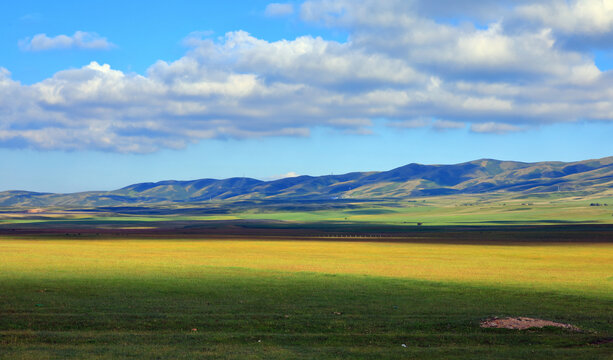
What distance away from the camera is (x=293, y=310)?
31.5 m

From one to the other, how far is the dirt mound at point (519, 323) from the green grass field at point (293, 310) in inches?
23.7

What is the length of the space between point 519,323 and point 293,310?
11392mm

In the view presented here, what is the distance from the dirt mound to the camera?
26.3 metres

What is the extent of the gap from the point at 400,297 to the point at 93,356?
21077mm

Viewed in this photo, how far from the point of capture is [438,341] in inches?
950

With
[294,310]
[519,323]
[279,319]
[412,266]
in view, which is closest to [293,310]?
[294,310]

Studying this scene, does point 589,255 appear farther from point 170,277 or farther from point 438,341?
point 438,341

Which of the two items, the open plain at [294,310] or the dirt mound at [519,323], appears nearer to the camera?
the open plain at [294,310]

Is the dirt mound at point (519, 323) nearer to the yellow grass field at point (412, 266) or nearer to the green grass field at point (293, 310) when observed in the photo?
the green grass field at point (293, 310)

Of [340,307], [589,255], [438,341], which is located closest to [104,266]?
[340,307]

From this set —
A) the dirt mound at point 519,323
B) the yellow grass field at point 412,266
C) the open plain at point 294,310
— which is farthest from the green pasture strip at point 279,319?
the yellow grass field at point 412,266

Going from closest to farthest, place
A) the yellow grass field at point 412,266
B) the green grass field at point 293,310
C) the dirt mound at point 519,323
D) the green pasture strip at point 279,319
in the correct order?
1. the green pasture strip at point 279,319
2. the green grass field at point 293,310
3. the dirt mound at point 519,323
4. the yellow grass field at point 412,266

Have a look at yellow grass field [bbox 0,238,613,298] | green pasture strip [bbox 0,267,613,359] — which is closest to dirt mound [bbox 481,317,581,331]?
green pasture strip [bbox 0,267,613,359]

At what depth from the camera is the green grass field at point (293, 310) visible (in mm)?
22312
